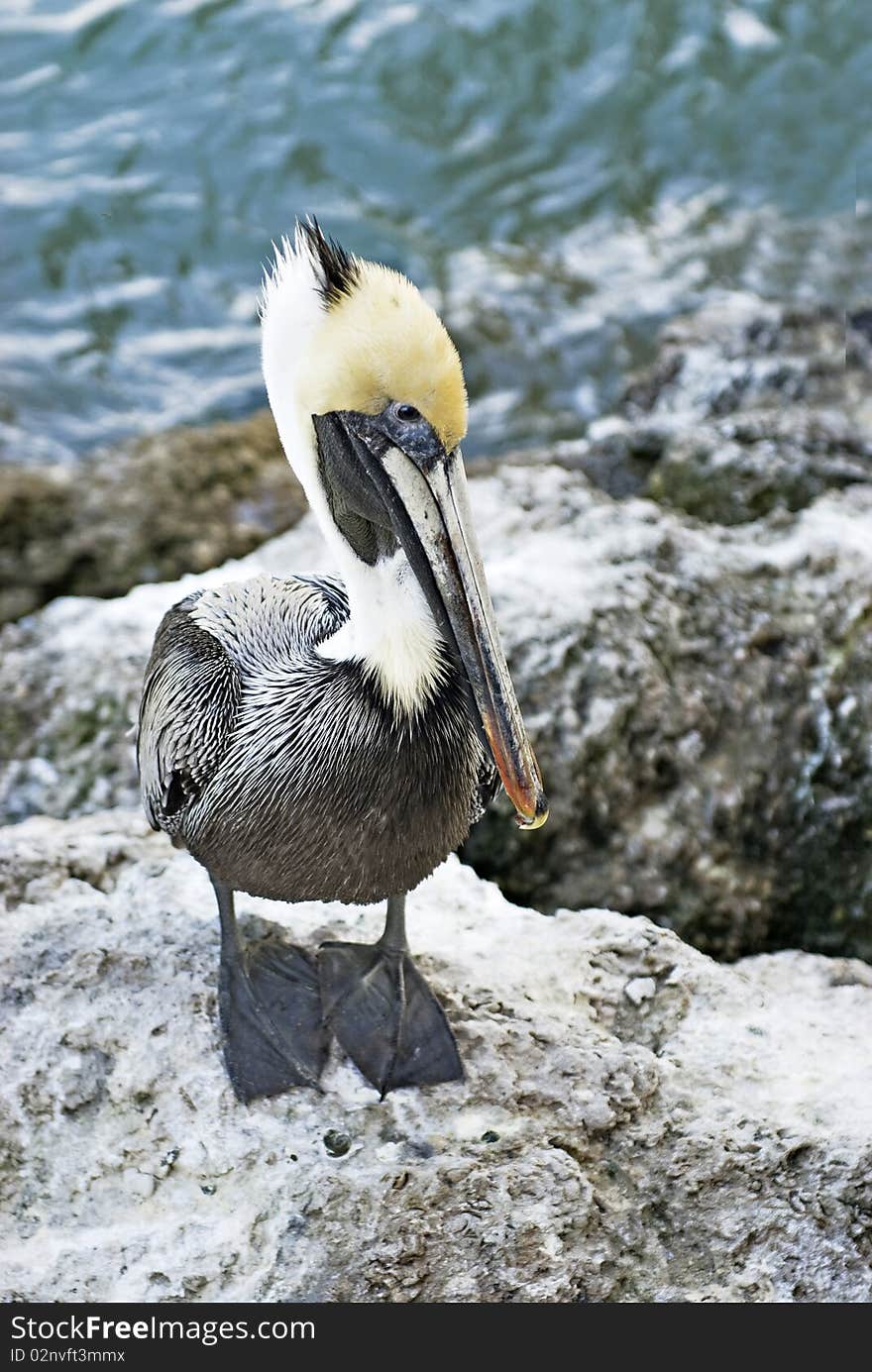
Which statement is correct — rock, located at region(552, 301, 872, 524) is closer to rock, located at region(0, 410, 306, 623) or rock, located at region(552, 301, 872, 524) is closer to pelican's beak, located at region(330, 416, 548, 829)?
rock, located at region(0, 410, 306, 623)

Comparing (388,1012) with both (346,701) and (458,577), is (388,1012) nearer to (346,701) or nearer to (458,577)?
(346,701)

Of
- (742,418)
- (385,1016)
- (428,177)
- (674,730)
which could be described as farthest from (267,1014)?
(428,177)

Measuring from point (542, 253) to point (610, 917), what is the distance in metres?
6.45

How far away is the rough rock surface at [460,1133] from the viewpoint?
282 centimetres

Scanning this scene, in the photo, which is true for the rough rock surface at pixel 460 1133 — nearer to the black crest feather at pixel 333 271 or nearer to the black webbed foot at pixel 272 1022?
the black webbed foot at pixel 272 1022

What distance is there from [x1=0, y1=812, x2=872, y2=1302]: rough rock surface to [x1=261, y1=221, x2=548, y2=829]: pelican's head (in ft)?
2.57

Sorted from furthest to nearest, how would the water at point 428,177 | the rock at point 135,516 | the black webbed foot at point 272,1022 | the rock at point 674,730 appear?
1. the water at point 428,177
2. the rock at point 135,516
3. the rock at point 674,730
4. the black webbed foot at point 272,1022

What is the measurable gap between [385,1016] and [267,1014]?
29 cm

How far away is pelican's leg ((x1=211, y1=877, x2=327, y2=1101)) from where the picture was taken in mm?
3145

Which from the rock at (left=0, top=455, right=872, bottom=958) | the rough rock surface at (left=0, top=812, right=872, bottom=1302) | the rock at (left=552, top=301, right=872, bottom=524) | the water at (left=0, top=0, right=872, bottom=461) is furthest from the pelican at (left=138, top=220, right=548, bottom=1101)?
the water at (left=0, top=0, right=872, bottom=461)

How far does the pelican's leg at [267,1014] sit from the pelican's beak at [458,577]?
87 cm

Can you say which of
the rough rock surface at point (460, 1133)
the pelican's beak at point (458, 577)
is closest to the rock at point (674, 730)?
the rough rock surface at point (460, 1133)

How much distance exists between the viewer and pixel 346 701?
9.77 feet
